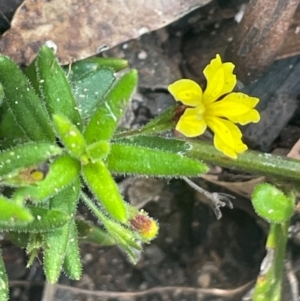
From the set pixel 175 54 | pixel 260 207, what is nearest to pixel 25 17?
pixel 175 54

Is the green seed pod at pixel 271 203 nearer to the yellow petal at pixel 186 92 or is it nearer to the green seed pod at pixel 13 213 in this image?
the yellow petal at pixel 186 92

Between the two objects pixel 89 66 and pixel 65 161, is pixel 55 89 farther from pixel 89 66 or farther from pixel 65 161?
pixel 89 66

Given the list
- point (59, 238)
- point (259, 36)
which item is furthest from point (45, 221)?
point (259, 36)

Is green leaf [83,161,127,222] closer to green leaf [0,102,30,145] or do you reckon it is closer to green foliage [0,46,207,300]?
green foliage [0,46,207,300]

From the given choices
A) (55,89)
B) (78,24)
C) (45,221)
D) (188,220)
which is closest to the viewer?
(45,221)

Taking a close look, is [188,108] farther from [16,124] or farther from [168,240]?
[168,240]

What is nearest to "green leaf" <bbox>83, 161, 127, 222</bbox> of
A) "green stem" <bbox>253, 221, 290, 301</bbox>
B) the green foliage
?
the green foliage

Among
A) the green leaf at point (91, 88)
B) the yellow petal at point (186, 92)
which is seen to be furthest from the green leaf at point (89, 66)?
the yellow petal at point (186, 92)
